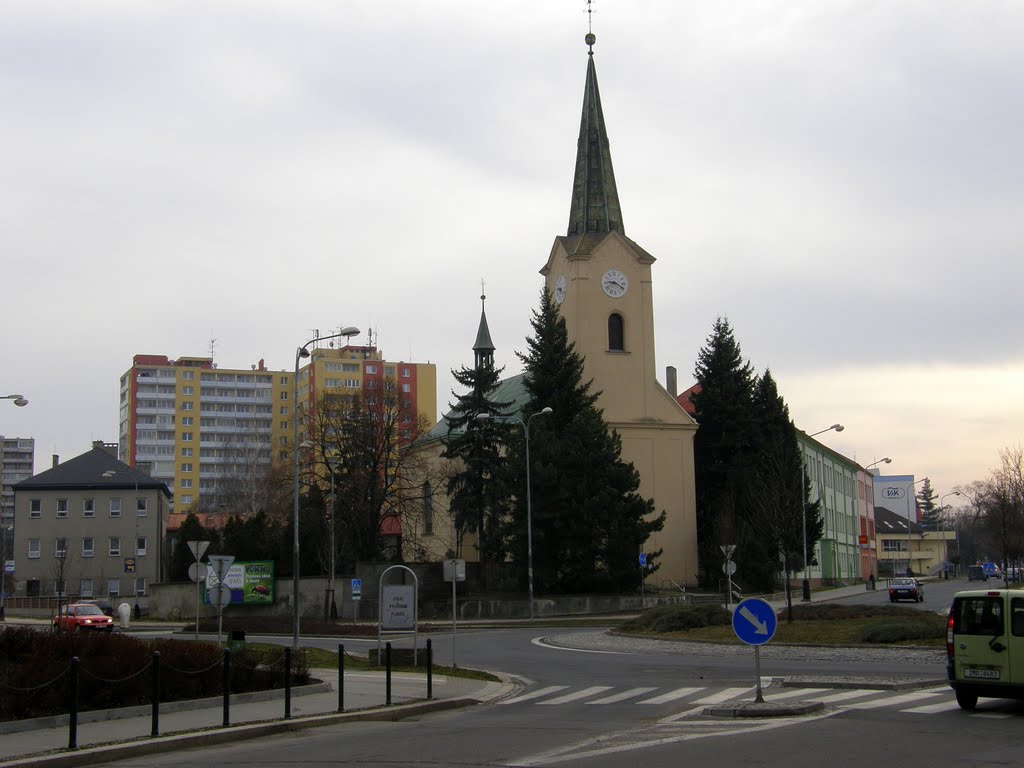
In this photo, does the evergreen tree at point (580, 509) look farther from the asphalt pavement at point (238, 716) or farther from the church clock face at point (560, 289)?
the asphalt pavement at point (238, 716)

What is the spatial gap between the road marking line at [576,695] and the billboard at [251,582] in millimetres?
33298

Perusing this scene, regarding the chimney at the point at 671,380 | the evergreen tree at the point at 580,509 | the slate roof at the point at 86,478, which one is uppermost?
the chimney at the point at 671,380

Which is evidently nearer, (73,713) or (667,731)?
(73,713)

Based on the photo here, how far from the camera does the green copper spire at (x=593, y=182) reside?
227 ft

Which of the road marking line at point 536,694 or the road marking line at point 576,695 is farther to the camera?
the road marking line at point 536,694

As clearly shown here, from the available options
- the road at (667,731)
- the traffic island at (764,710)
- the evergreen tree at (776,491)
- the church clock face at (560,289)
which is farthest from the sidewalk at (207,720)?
the church clock face at (560,289)

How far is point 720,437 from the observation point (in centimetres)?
6919

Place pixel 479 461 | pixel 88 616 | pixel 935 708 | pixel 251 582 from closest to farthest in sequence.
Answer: pixel 935 708 → pixel 88 616 → pixel 251 582 → pixel 479 461

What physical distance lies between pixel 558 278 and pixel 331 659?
153 feet

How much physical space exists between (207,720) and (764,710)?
715 cm

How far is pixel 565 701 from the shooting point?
1770 cm

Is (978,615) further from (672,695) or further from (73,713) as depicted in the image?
(73,713)

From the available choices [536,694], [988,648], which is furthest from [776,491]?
[988,648]

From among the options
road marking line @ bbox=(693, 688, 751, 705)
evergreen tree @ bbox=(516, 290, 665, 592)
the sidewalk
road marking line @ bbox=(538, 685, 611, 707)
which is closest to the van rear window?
road marking line @ bbox=(693, 688, 751, 705)
